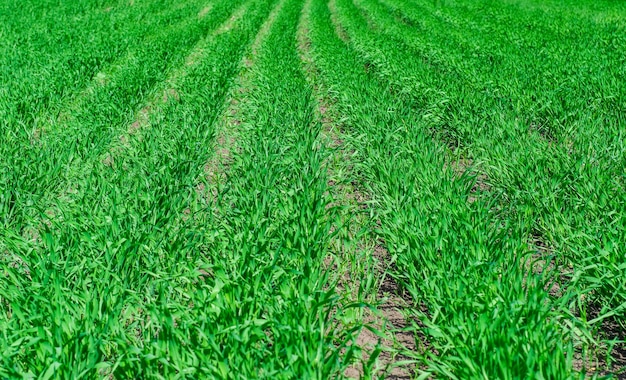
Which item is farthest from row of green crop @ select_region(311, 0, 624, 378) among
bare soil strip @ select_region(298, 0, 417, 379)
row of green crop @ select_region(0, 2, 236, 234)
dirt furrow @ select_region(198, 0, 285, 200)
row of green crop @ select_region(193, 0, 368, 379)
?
row of green crop @ select_region(0, 2, 236, 234)

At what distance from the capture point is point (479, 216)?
3.54m

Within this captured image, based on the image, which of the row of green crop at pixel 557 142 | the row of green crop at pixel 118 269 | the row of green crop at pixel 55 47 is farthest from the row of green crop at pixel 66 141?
the row of green crop at pixel 557 142

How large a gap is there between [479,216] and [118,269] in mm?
2117

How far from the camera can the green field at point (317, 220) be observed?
2.44m

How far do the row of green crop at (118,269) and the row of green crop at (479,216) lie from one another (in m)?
1.05

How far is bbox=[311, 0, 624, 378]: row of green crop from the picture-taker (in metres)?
2.45

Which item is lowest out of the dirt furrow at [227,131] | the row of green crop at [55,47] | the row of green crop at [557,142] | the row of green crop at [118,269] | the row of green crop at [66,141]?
the row of green crop at [557,142]

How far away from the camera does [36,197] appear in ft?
14.2

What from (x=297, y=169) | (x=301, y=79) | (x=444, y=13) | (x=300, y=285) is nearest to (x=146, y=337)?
(x=300, y=285)

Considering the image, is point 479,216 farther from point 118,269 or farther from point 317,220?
point 118,269

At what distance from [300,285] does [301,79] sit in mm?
6432

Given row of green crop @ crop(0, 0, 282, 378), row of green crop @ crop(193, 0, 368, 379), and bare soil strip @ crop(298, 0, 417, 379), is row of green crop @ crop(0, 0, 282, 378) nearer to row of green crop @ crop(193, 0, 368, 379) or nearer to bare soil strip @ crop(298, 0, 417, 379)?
row of green crop @ crop(193, 0, 368, 379)

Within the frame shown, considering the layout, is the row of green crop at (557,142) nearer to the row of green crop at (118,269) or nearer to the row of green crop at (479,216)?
the row of green crop at (479,216)

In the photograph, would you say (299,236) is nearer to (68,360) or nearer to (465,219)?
(465,219)
